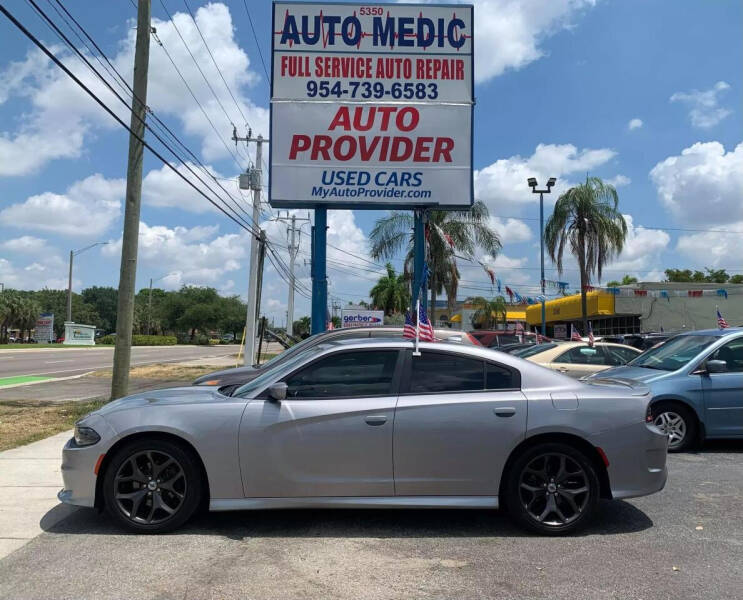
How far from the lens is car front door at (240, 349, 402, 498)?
494 centimetres

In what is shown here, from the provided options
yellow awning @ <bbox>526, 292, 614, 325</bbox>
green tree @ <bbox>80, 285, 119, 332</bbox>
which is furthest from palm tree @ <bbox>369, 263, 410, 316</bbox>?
green tree @ <bbox>80, 285, 119, 332</bbox>

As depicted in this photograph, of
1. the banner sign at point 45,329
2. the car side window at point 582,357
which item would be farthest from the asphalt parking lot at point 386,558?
the banner sign at point 45,329

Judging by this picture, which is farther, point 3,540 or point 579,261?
point 579,261

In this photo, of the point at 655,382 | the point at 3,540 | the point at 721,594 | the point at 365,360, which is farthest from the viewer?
the point at 655,382

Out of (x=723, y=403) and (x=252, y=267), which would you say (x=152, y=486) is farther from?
(x=252, y=267)

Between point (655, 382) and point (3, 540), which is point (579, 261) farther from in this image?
point (3, 540)

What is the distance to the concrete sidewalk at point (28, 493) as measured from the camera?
16.8ft

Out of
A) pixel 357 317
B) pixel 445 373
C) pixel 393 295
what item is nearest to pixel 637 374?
pixel 445 373

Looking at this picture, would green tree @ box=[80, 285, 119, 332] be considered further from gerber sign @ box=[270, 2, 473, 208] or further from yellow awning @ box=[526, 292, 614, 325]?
gerber sign @ box=[270, 2, 473, 208]

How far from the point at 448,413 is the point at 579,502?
125 centimetres

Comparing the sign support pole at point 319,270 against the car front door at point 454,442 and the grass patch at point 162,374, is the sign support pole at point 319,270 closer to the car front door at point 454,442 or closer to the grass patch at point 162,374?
the grass patch at point 162,374

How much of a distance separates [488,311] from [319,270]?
38.5 m

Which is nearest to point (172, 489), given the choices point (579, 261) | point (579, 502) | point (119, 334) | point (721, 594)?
point (579, 502)

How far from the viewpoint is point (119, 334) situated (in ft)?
40.0
